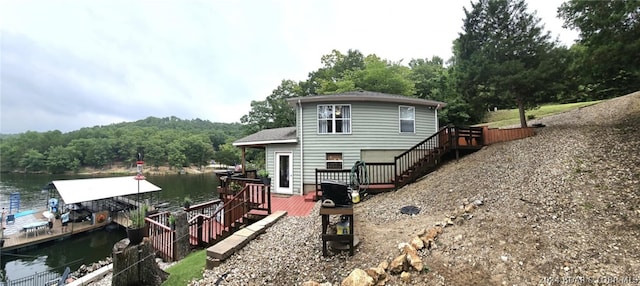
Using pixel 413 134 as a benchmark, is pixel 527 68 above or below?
above

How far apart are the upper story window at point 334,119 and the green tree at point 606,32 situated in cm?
829

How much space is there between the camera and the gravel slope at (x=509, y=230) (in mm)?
3393

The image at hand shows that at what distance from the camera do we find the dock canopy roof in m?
15.2

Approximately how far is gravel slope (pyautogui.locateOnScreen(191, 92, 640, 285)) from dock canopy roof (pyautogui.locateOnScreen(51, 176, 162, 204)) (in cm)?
1552

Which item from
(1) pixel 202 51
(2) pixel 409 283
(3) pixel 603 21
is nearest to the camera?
(2) pixel 409 283

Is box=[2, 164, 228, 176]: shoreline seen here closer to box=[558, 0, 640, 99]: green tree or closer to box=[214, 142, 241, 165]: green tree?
box=[214, 142, 241, 165]: green tree

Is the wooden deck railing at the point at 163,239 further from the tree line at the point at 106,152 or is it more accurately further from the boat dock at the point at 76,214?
the tree line at the point at 106,152

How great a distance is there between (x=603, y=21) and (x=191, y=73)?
41.2 metres

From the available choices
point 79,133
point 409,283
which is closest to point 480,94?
point 409,283

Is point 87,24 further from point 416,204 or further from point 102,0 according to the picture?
point 416,204

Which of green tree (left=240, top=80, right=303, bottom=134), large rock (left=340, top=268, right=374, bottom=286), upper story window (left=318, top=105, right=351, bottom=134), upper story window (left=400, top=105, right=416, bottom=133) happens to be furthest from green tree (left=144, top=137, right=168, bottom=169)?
large rock (left=340, top=268, right=374, bottom=286)

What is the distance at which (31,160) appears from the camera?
58.5 metres

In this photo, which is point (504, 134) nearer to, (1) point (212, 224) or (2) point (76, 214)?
(1) point (212, 224)

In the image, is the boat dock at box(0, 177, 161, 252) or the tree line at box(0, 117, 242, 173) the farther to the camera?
the tree line at box(0, 117, 242, 173)
